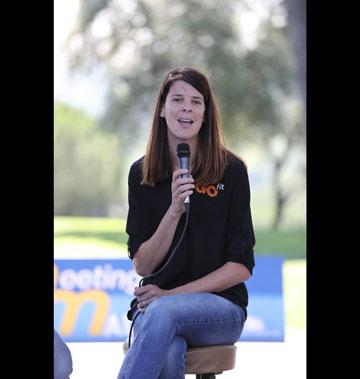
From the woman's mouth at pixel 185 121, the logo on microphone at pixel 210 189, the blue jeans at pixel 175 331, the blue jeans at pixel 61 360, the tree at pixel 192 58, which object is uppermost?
the tree at pixel 192 58

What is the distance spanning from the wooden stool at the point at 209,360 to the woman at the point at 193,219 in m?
0.03

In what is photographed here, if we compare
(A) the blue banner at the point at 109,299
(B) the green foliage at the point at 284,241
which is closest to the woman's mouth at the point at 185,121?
(A) the blue banner at the point at 109,299

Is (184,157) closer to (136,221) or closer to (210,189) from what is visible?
(210,189)

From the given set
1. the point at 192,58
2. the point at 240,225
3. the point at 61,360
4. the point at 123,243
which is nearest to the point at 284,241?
the point at 123,243

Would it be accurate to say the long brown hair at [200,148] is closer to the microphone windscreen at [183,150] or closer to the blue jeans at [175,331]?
the microphone windscreen at [183,150]

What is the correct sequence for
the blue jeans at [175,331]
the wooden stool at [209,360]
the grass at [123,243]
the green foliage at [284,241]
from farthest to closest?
1. the green foliage at [284,241]
2. the grass at [123,243]
3. the wooden stool at [209,360]
4. the blue jeans at [175,331]

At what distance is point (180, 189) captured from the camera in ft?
9.04

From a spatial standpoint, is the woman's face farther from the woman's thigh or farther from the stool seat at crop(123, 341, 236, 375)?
the stool seat at crop(123, 341, 236, 375)

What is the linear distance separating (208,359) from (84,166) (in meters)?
2.97

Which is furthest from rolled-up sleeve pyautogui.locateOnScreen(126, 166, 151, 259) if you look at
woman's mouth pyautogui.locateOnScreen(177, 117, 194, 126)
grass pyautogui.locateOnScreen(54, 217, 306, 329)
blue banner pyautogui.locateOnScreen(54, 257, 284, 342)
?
grass pyautogui.locateOnScreen(54, 217, 306, 329)

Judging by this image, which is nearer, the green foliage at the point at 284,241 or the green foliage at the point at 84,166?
the green foliage at the point at 84,166

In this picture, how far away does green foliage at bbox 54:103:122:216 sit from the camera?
5305mm

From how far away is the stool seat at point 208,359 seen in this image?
8.77 feet
